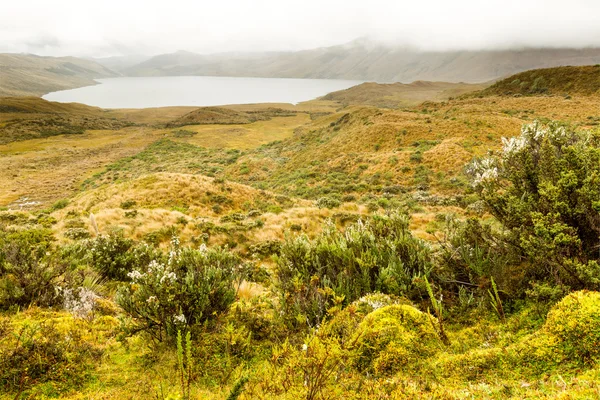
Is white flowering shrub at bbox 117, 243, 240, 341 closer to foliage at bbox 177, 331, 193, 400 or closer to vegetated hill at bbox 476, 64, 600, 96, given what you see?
foliage at bbox 177, 331, 193, 400

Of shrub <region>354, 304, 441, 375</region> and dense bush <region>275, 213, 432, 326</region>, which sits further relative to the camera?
dense bush <region>275, 213, 432, 326</region>

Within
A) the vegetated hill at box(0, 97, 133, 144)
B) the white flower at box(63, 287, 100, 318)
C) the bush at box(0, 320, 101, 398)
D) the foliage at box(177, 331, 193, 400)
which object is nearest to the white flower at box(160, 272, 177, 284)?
the bush at box(0, 320, 101, 398)

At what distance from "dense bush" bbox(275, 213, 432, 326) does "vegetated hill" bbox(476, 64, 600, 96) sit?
5028 cm

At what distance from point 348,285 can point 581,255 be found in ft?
8.64

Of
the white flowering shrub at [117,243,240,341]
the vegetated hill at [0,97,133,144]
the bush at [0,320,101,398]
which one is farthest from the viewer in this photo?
the vegetated hill at [0,97,133,144]

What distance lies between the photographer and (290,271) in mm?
5180

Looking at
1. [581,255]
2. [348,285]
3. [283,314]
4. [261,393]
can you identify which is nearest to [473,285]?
[581,255]

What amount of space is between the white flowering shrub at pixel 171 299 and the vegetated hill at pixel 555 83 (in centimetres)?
5279

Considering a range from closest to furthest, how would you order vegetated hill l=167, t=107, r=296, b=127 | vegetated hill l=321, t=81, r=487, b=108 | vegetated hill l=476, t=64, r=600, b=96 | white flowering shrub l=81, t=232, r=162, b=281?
white flowering shrub l=81, t=232, r=162, b=281, vegetated hill l=476, t=64, r=600, b=96, vegetated hill l=167, t=107, r=296, b=127, vegetated hill l=321, t=81, r=487, b=108

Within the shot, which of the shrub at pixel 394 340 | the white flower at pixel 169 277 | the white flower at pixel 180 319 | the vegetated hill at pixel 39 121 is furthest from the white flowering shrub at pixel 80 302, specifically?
the vegetated hill at pixel 39 121

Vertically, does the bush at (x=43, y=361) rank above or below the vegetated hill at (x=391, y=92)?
below

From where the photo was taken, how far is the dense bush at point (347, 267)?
4.08 metres

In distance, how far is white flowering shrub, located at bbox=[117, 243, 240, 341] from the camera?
3924 mm

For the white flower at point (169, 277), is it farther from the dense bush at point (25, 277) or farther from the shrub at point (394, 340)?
the shrub at point (394, 340)
